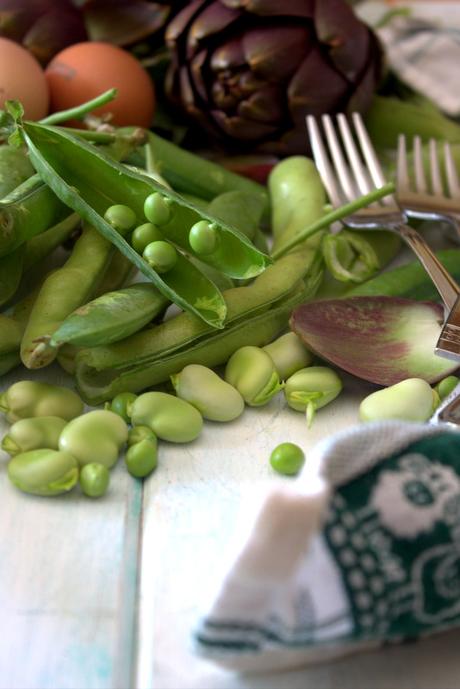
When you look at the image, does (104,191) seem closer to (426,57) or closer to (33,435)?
(33,435)

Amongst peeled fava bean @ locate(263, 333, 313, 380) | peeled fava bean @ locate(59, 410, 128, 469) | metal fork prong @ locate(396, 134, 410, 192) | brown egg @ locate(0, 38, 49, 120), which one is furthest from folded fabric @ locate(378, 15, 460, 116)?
peeled fava bean @ locate(59, 410, 128, 469)

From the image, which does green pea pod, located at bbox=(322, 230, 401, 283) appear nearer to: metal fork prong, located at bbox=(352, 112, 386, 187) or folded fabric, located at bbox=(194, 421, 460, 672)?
metal fork prong, located at bbox=(352, 112, 386, 187)

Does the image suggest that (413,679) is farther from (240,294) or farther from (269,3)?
(269,3)

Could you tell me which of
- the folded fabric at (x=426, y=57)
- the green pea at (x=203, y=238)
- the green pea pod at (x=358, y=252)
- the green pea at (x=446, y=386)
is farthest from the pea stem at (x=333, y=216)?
the folded fabric at (x=426, y=57)

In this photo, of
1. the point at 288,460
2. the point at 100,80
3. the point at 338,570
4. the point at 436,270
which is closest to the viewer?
the point at 338,570

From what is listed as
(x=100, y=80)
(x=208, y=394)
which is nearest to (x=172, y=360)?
(x=208, y=394)
